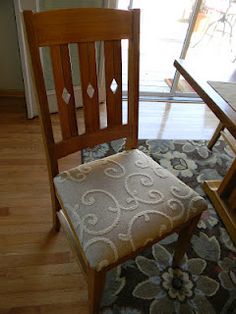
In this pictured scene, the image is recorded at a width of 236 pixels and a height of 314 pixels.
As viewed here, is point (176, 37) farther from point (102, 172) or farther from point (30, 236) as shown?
point (30, 236)

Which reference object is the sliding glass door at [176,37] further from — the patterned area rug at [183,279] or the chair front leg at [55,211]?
the chair front leg at [55,211]

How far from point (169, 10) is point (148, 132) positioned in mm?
1495

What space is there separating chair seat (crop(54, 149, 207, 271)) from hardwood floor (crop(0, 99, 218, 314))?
16.6 inches

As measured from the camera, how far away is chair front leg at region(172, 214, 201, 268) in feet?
3.12

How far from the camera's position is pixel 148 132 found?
6.74 feet

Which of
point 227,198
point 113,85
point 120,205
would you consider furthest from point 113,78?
point 227,198

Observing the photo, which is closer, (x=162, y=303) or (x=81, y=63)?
(x=81, y=63)

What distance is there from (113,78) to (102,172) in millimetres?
357

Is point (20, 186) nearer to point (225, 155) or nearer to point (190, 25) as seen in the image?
point (225, 155)

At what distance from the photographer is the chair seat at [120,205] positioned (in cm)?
76

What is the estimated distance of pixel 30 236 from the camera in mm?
1242

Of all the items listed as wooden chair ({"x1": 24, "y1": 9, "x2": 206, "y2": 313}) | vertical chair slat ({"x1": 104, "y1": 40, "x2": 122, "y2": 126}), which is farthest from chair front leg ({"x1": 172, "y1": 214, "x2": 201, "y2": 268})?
vertical chair slat ({"x1": 104, "y1": 40, "x2": 122, "y2": 126})

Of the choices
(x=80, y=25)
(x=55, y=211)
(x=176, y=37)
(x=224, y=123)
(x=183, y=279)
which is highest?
(x=80, y=25)

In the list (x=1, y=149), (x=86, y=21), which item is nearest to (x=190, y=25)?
(x=86, y=21)
